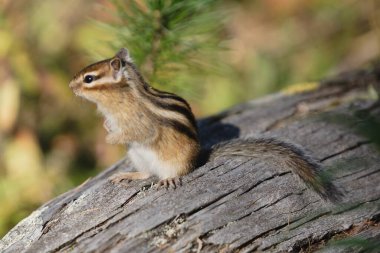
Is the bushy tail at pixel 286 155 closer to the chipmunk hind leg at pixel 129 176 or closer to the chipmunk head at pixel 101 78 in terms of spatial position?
the chipmunk hind leg at pixel 129 176

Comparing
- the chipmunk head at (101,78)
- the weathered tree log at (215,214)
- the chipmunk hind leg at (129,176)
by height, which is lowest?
the weathered tree log at (215,214)

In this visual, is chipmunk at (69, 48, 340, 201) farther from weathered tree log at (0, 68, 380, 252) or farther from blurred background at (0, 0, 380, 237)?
blurred background at (0, 0, 380, 237)

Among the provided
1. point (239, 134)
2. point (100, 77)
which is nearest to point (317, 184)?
point (239, 134)

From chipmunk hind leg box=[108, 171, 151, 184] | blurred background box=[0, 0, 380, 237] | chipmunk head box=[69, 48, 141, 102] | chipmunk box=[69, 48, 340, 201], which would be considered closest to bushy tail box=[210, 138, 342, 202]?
chipmunk box=[69, 48, 340, 201]

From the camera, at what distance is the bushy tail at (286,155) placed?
7.66 ft

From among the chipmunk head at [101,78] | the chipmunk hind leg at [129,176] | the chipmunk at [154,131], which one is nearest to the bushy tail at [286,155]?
the chipmunk at [154,131]

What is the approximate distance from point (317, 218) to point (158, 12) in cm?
131

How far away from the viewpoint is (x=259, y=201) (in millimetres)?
2248

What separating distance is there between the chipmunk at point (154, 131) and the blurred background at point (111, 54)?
0.55 meters

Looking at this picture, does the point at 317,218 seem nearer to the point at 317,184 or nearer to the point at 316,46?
the point at 317,184

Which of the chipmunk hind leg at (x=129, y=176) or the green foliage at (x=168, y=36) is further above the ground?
the green foliage at (x=168, y=36)

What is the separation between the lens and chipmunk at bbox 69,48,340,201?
239cm

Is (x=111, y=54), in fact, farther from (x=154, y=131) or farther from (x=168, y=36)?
(x=154, y=131)

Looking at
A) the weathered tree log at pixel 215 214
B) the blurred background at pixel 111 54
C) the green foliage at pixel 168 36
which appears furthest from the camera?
the blurred background at pixel 111 54
